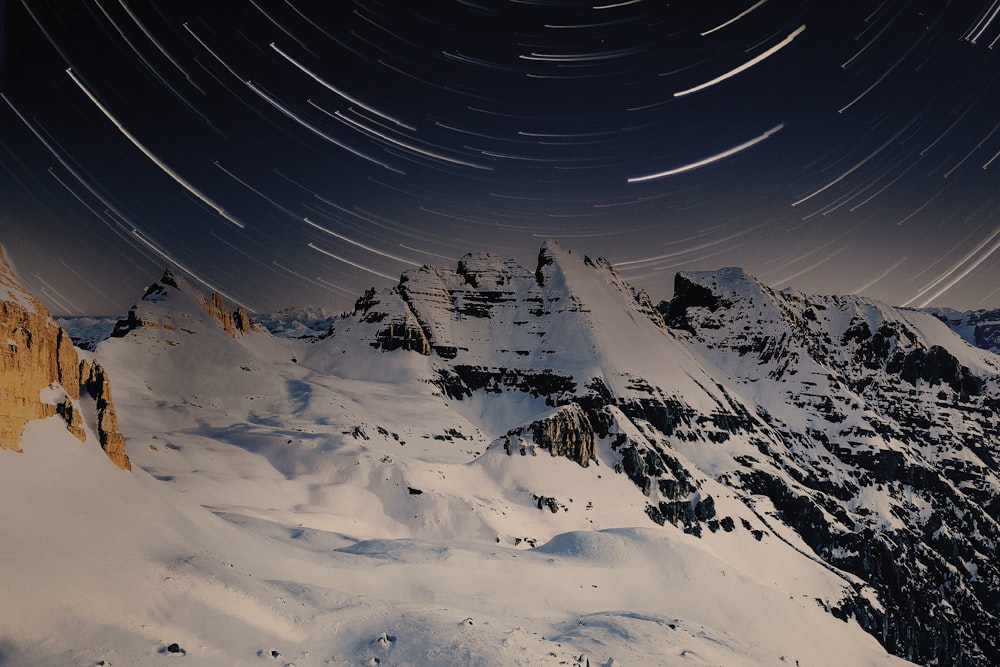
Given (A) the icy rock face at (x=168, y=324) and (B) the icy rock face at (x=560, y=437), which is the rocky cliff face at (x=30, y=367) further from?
(A) the icy rock face at (x=168, y=324)

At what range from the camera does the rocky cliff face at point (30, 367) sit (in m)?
34.3

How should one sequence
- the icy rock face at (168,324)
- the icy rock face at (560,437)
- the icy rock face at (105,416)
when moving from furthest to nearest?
the icy rock face at (168,324)
the icy rock face at (560,437)
the icy rock face at (105,416)

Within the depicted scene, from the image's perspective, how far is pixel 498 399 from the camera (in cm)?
19800

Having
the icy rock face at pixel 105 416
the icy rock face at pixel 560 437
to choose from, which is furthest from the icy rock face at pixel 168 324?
the icy rock face at pixel 105 416

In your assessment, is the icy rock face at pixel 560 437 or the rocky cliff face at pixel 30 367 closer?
the rocky cliff face at pixel 30 367

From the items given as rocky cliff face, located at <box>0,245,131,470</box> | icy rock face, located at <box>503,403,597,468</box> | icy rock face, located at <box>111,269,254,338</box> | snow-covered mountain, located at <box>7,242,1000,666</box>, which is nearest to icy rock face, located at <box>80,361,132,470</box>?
snow-covered mountain, located at <box>7,242,1000,666</box>

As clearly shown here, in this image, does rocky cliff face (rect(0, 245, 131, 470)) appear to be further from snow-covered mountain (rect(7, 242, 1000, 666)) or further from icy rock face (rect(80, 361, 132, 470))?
icy rock face (rect(80, 361, 132, 470))

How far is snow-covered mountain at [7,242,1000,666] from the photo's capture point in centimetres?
3347

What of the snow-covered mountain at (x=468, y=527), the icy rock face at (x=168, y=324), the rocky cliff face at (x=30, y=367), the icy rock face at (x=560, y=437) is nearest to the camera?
the snow-covered mountain at (x=468, y=527)

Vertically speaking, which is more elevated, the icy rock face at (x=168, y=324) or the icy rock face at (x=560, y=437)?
the icy rock face at (x=168, y=324)

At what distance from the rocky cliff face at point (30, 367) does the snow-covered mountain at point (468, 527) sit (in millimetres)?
1478

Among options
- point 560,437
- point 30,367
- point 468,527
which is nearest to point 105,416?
point 30,367

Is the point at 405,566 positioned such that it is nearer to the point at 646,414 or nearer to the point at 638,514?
the point at 638,514

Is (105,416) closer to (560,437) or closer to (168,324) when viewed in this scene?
(560,437)
